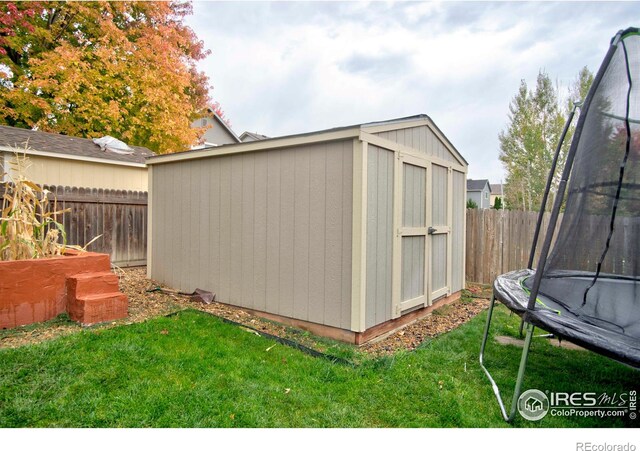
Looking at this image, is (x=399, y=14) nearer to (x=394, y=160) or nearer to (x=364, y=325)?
(x=394, y=160)

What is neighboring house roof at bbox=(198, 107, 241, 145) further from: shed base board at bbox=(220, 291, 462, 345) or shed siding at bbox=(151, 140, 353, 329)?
shed base board at bbox=(220, 291, 462, 345)

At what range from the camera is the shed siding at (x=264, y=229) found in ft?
11.1

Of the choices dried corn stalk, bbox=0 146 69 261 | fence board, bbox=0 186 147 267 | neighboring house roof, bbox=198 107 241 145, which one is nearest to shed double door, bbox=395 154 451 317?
dried corn stalk, bbox=0 146 69 261

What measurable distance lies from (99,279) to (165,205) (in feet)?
5.59

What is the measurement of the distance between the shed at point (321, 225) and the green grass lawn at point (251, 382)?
63cm

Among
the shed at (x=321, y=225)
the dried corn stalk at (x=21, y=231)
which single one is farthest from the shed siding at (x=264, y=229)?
the dried corn stalk at (x=21, y=231)

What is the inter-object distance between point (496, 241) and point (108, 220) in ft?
22.9

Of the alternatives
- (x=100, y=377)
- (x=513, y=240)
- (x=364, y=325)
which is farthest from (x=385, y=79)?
(x=100, y=377)

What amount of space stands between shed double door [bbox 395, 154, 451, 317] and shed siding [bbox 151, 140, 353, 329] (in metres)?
0.75

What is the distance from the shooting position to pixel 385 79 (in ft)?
23.2

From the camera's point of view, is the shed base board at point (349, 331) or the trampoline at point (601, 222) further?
the shed base board at point (349, 331)

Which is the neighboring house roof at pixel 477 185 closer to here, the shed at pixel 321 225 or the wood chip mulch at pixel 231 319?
the wood chip mulch at pixel 231 319

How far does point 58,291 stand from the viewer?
3.53 meters

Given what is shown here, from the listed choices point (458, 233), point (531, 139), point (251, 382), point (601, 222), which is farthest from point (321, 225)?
point (531, 139)
